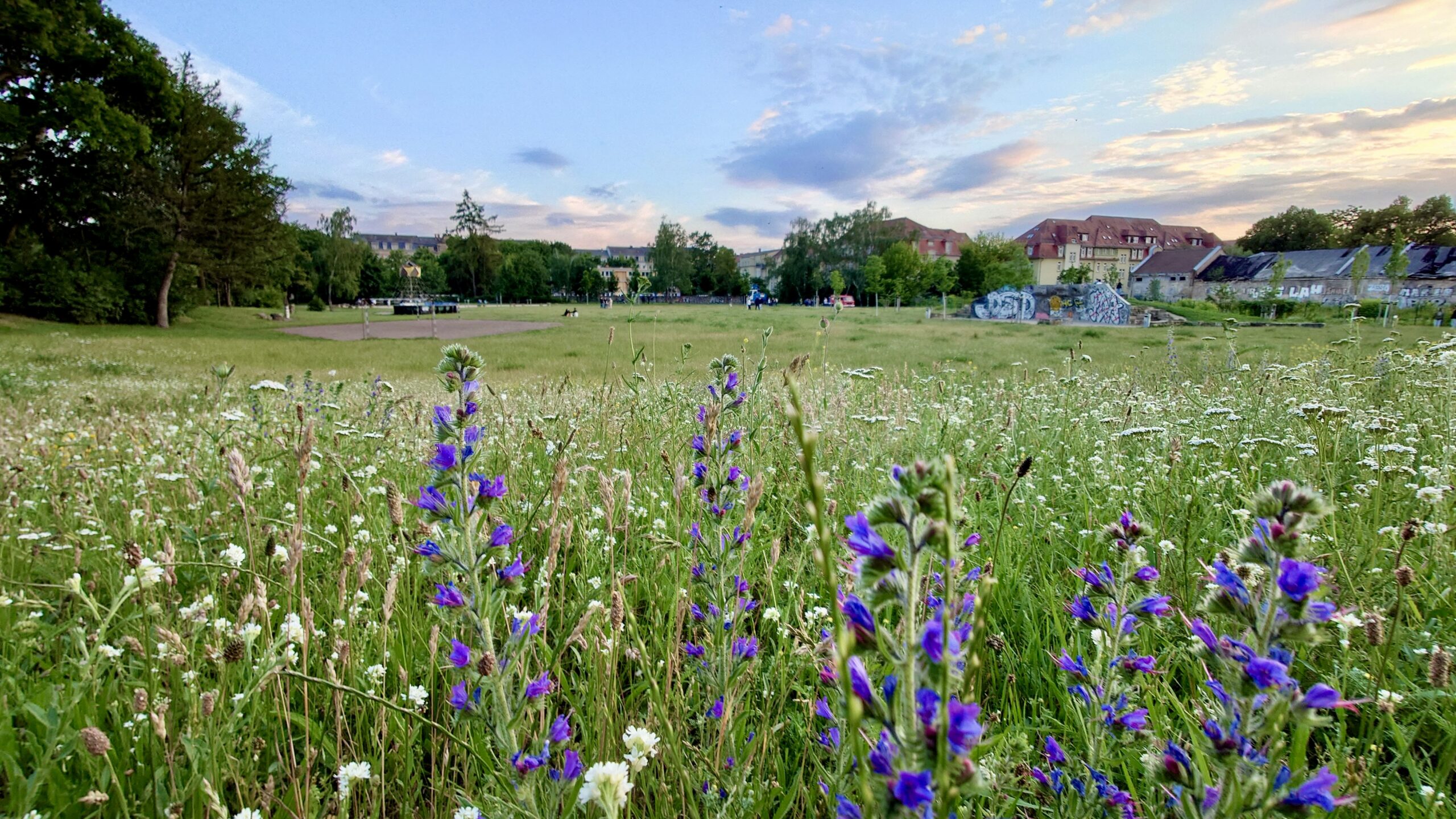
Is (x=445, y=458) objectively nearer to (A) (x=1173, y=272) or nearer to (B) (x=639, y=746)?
(B) (x=639, y=746)

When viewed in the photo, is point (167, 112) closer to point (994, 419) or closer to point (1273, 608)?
point (994, 419)

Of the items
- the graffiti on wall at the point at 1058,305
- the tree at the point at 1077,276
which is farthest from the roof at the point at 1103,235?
the graffiti on wall at the point at 1058,305

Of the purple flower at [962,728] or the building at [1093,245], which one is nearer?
the purple flower at [962,728]

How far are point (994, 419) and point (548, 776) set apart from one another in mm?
5822

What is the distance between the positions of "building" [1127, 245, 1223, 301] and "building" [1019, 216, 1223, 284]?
19509mm

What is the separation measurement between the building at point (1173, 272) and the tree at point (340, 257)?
102792 millimetres

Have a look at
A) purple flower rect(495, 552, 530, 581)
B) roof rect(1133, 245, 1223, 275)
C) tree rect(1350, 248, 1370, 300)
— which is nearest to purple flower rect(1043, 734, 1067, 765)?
A: purple flower rect(495, 552, 530, 581)

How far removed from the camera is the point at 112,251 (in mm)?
31766

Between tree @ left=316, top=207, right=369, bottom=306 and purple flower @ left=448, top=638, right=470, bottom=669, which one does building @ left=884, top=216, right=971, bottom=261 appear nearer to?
tree @ left=316, top=207, right=369, bottom=306

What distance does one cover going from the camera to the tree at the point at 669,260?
102 meters

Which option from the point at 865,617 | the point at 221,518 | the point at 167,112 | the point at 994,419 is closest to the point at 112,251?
the point at 167,112

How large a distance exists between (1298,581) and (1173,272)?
372 feet

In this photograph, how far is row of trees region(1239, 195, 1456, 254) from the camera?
86625mm

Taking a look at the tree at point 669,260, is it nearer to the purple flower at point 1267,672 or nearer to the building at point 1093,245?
the building at point 1093,245
